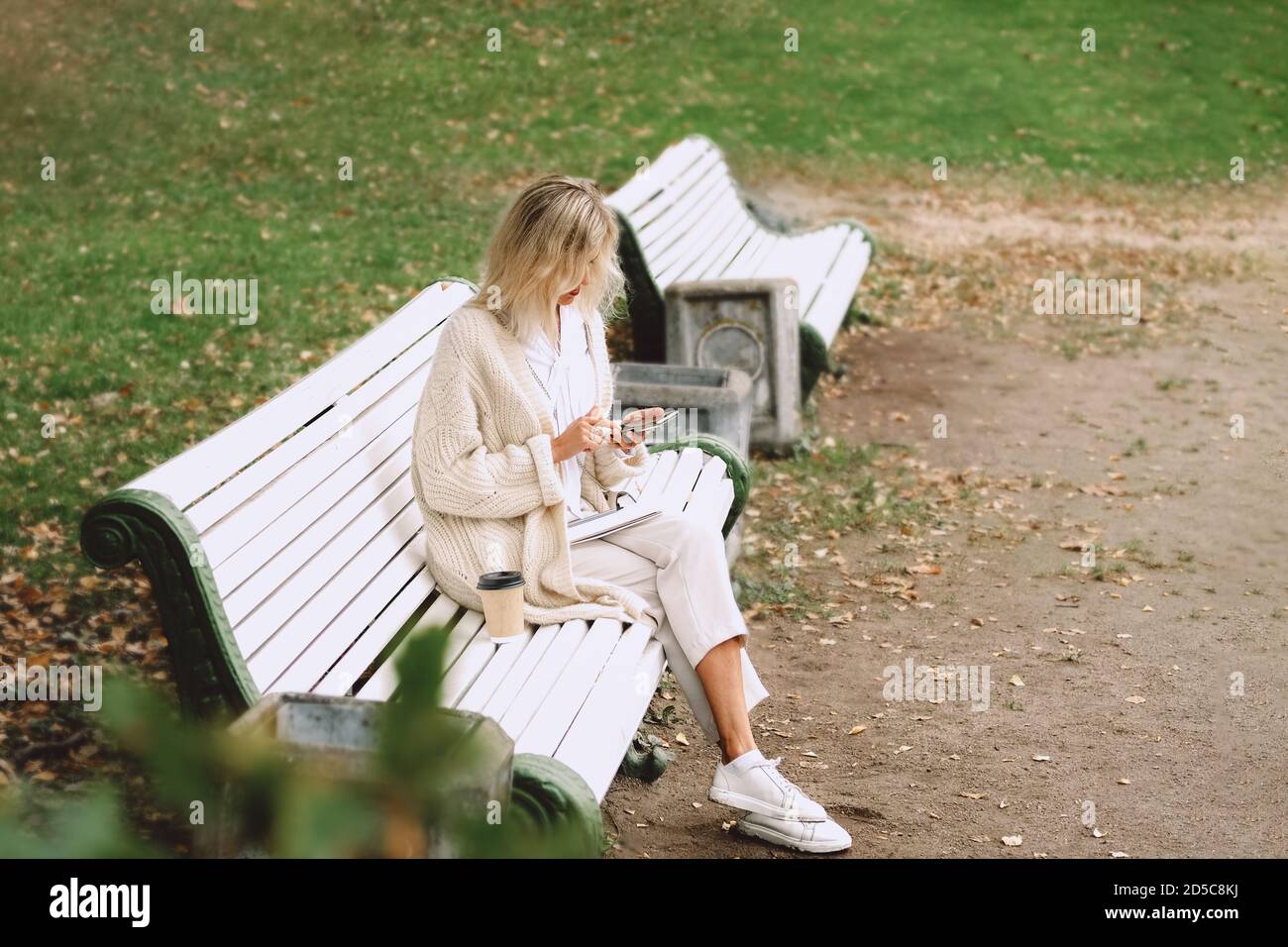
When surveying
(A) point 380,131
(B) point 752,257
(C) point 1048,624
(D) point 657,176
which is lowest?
(C) point 1048,624

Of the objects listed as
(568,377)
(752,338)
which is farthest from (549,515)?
(752,338)

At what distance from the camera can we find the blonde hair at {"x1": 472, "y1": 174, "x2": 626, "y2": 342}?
364 centimetres

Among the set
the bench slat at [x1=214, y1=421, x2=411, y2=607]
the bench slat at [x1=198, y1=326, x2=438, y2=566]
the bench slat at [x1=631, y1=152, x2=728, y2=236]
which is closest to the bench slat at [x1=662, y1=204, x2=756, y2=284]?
the bench slat at [x1=631, y1=152, x2=728, y2=236]

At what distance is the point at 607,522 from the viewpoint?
3.83 metres

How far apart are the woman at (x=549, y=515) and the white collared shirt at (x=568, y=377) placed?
0.32 feet

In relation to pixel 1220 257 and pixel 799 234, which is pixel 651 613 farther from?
pixel 1220 257

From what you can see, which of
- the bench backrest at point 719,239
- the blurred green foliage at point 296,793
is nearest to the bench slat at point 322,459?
the blurred green foliage at point 296,793

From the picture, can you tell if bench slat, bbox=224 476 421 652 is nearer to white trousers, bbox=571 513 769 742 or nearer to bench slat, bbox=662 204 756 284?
white trousers, bbox=571 513 769 742

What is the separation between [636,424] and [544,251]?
64 centimetres

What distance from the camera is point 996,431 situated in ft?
24.8

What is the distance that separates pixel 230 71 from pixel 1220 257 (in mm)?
9478

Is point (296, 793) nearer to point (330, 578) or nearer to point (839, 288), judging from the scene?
point (330, 578)

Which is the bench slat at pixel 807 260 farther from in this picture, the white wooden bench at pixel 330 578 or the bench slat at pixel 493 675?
the bench slat at pixel 493 675
